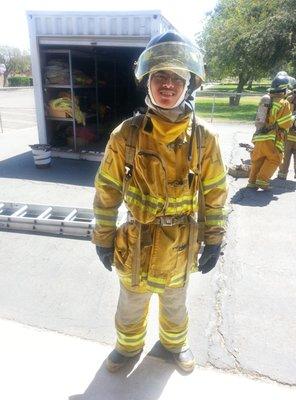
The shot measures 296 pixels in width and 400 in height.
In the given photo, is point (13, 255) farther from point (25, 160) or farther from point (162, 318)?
point (25, 160)

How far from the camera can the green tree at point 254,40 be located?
23.4m

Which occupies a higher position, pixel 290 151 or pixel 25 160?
pixel 290 151

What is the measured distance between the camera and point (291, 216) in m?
5.41

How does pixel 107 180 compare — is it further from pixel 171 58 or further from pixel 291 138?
pixel 291 138

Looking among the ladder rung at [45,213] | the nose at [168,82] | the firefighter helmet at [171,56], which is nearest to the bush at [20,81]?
the ladder rung at [45,213]


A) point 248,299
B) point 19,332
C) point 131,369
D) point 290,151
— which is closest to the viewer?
point 131,369

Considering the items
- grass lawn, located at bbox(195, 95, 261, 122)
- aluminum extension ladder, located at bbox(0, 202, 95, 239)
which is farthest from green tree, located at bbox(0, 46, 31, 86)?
aluminum extension ladder, located at bbox(0, 202, 95, 239)

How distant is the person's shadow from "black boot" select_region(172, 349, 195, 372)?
63 mm

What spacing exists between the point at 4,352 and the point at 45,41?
20.4 ft

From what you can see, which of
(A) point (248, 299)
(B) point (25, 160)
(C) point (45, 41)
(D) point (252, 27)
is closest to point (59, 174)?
(B) point (25, 160)

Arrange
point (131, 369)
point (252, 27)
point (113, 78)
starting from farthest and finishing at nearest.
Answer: point (252, 27)
point (113, 78)
point (131, 369)

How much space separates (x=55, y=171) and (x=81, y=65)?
308 cm

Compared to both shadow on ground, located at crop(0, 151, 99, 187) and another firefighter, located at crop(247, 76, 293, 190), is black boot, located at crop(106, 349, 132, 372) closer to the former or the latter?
shadow on ground, located at crop(0, 151, 99, 187)

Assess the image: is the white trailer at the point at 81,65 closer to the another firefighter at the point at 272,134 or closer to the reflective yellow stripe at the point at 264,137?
the another firefighter at the point at 272,134
